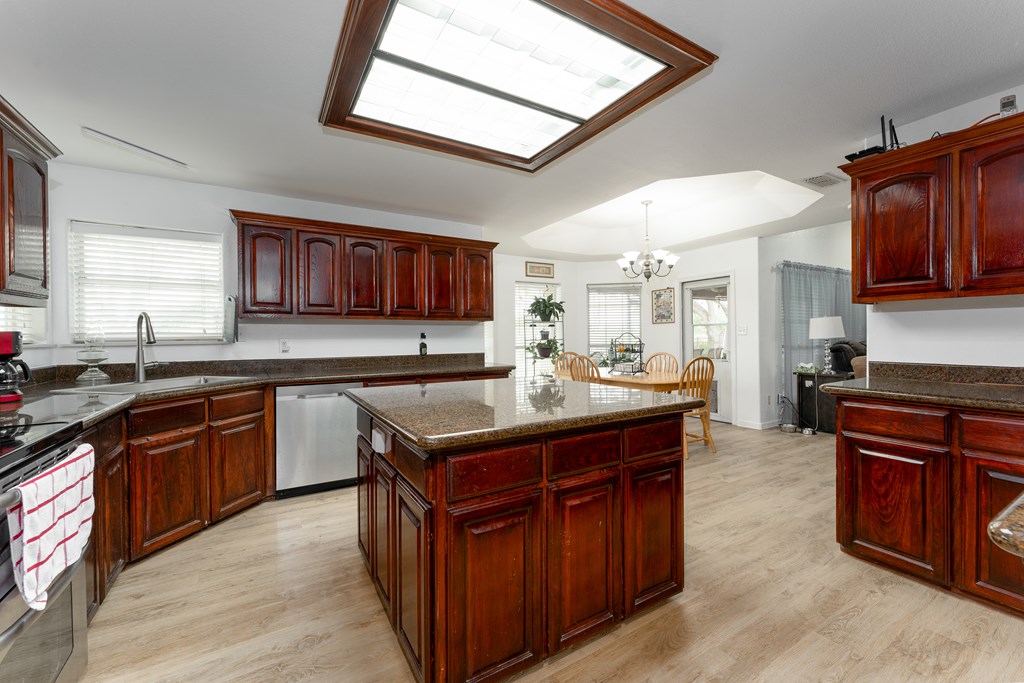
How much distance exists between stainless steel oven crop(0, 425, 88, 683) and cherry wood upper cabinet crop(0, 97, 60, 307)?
3.18 ft

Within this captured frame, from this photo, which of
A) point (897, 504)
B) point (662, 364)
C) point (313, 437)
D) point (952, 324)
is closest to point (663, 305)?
point (662, 364)

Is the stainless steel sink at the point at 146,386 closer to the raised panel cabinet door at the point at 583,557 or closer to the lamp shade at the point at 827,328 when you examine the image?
the raised panel cabinet door at the point at 583,557

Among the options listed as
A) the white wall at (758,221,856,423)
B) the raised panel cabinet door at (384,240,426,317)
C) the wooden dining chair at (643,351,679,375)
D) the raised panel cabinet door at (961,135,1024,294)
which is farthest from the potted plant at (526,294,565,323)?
the raised panel cabinet door at (961,135,1024,294)

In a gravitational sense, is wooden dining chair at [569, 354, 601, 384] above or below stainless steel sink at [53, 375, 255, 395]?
below

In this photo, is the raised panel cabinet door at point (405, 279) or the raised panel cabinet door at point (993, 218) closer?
the raised panel cabinet door at point (993, 218)

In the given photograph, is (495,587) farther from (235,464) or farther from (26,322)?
(26,322)

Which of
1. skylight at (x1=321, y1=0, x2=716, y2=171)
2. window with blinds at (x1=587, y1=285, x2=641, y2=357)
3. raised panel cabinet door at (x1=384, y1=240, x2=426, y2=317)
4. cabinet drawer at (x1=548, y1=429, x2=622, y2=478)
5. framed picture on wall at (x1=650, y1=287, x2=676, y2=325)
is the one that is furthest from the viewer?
window with blinds at (x1=587, y1=285, x2=641, y2=357)

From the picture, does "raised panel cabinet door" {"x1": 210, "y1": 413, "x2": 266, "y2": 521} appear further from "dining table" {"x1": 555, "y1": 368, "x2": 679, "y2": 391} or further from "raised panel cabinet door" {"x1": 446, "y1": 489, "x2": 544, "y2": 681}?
"dining table" {"x1": 555, "y1": 368, "x2": 679, "y2": 391}

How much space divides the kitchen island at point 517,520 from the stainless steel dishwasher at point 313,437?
64.8 inches

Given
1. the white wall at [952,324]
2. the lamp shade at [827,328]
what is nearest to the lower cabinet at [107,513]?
the white wall at [952,324]

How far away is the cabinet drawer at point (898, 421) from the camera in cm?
211

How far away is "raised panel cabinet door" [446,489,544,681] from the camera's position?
4.79 feet

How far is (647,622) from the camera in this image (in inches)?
76.0

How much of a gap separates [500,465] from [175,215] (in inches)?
144
